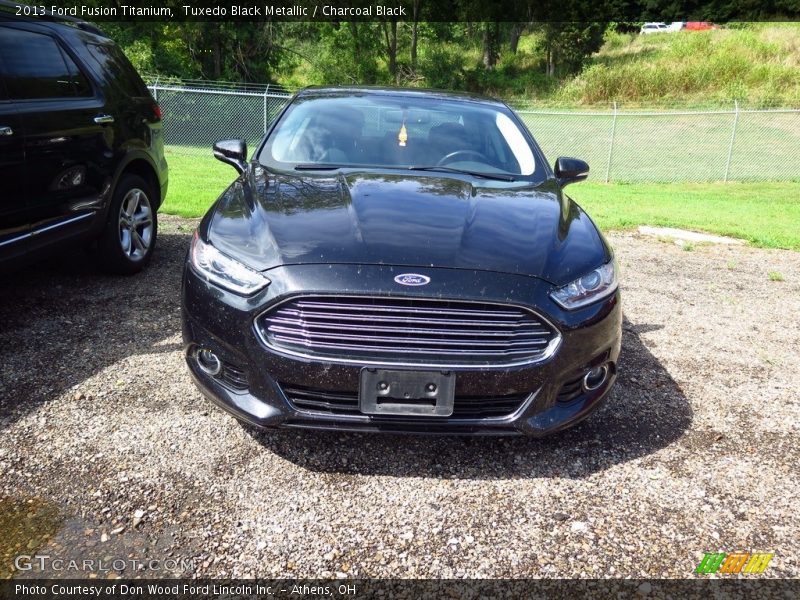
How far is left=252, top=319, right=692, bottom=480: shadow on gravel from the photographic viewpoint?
2793 mm

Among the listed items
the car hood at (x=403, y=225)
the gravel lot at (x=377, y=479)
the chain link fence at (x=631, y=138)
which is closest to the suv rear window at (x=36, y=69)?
the gravel lot at (x=377, y=479)

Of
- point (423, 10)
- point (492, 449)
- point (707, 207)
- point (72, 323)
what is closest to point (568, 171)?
point (492, 449)

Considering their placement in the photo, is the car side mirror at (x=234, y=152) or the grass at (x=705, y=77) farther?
the grass at (x=705, y=77)

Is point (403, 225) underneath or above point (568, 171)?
underneath

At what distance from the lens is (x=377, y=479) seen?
2709mm

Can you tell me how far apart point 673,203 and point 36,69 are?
9.82 m

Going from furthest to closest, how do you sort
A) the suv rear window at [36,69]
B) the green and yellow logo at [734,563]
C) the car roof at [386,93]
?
the car roof at [386,93] → the suv rear window at [36,69] → the green and yellow logo at [734,563]

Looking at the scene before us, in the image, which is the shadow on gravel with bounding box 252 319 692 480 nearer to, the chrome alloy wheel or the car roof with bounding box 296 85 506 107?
the car roof with bounding box 296 85 506 107

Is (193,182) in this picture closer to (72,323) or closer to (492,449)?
(72,323)

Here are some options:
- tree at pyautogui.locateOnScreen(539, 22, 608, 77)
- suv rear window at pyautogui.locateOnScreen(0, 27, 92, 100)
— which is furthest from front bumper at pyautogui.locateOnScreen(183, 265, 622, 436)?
tree at pyautogui.locateOnScreen(539, 22, 608, 77)

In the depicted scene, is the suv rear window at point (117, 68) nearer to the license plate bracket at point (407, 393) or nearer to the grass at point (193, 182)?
the grass at point (193, 182)

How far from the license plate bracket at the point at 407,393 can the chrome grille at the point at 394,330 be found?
0.16 feet

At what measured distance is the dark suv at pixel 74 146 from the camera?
12.3 feet

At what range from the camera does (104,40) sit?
512 centimetres
